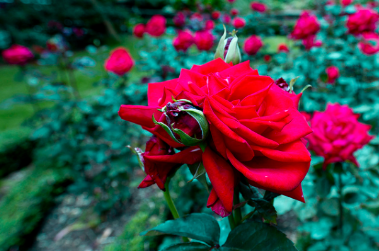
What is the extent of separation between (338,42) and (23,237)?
3296 millimetres

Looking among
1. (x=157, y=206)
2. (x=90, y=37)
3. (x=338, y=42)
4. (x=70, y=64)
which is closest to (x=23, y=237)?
(x=157, y=206)

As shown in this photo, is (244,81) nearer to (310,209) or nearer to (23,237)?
(310,209)

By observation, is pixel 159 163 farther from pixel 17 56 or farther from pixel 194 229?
pixel 17 56

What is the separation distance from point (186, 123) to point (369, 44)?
6.93 ft

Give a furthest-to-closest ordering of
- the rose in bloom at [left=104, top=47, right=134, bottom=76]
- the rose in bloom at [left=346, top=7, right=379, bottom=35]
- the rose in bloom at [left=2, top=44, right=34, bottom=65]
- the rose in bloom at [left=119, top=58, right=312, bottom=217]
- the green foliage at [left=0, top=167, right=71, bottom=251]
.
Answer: the rose in bloom at [left=2, top=44, right=34, bottom=65]
the green foliage at [left=0, top=167, right=71, bottom=251]
the rose in bloom at [left=104, top=47, right=134, bottom=76]
the rose in bloom at [left=346, top=7, right=379, bottom=35]
the rose in bloom at [left=119, top=58, right=312, bottom=217]

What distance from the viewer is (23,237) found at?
7.37 ft

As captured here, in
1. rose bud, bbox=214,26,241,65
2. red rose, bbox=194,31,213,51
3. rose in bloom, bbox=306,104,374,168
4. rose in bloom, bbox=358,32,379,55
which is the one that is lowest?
rose in bloom, bbox=306,104,374,168

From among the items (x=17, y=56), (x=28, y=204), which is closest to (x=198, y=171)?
(x=17, y=56)

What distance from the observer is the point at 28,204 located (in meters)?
2.47

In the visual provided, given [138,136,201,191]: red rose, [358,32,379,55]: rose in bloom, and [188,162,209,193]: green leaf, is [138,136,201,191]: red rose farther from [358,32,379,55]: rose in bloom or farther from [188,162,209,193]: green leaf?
[358,32,379,55]: rose in bloom

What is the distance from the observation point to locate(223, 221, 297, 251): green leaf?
1.34ft

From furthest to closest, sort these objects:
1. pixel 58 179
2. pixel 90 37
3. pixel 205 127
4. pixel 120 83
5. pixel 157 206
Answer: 1. pixel 90 37
2. pixel 58 179
3. pixel 120 83
4. pixel 157 206
5. pixel 205 127

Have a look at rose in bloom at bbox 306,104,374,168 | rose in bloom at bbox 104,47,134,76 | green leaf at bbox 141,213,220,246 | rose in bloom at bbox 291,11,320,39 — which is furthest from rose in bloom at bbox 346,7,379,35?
green leaf at bbox 141,213,220,246

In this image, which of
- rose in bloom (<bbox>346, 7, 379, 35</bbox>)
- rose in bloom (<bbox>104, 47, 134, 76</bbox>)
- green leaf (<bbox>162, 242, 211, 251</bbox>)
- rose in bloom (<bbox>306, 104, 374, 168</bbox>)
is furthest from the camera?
rose in bloom (<bbox>104, 47, 134, 76</bbox>)
